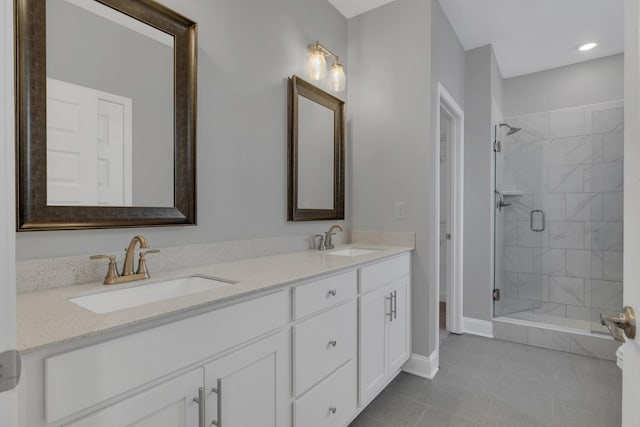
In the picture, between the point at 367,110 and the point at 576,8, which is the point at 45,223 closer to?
the point at 367,110

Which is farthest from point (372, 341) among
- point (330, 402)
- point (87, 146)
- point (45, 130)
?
point (45, 130)

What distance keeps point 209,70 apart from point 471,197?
8.54ft

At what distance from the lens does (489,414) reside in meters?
1.88

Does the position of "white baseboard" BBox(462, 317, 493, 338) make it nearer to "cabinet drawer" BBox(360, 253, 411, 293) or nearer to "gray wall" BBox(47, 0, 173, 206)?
"cabinet drawer" BBox(360, 253, 411, 293)

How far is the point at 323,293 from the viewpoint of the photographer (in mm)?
1458

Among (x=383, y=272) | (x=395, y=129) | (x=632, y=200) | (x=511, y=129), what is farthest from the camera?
(x=511, y=129)

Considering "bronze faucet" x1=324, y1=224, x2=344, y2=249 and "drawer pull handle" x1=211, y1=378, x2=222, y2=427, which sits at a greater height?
"bronze faucet" x1=324, y1=224, x2=344, y2=249

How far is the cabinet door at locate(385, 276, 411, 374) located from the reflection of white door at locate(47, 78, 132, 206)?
5.03 ft

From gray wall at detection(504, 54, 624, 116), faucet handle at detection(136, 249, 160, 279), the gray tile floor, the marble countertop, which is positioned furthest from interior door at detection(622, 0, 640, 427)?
gray wall at detection(504, 54, 624, 116)

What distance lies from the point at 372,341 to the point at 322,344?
508mm

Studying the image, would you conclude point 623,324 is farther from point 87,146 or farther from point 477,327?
point 477,327

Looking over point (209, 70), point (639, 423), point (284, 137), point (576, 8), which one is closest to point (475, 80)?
point (576, 8)

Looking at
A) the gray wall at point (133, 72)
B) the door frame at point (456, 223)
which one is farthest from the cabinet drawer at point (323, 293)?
the door frame at point (456, 223)

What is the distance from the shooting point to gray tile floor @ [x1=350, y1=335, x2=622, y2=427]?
6.01ft
